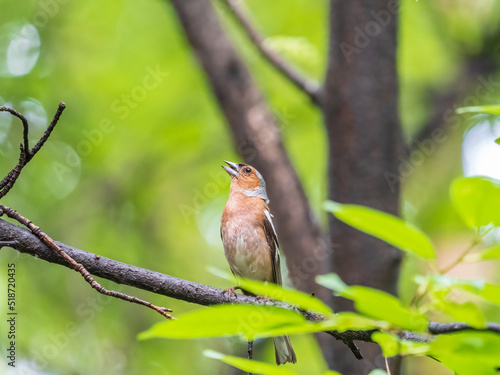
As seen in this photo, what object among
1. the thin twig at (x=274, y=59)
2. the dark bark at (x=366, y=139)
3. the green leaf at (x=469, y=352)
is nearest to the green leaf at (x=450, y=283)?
the green leaf at (x=469, y=352)

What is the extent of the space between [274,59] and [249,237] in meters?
2.12

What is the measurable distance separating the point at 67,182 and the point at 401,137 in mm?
5435

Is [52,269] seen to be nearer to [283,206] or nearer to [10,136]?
[10,136]

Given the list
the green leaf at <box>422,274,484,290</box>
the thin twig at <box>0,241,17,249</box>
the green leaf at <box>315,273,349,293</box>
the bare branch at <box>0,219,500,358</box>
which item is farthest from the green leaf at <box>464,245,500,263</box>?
the thin twig at <box>0,241,17,249</box>

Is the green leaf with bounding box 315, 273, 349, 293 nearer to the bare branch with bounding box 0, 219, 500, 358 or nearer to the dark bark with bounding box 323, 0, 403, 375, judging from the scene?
the bare branch with bounding box 0, 219, 500, 358

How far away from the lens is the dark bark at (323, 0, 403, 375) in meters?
5.34

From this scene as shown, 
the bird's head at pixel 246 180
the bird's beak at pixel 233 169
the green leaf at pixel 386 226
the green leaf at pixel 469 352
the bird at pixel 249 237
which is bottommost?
A: the bird at pixel 249 237

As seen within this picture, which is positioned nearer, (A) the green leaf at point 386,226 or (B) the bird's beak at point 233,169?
(A) the green leaf at point 386,226

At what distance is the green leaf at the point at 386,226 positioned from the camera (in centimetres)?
116

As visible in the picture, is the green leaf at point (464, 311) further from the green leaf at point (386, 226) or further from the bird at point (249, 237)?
the bird at point (249, 237)

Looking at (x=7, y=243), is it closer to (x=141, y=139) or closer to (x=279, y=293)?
(x=279, y=293)

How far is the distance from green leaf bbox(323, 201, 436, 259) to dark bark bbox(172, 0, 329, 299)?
4.95 metres

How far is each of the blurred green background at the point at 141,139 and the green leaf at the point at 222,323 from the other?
627cm

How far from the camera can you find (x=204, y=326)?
44.2 inches
